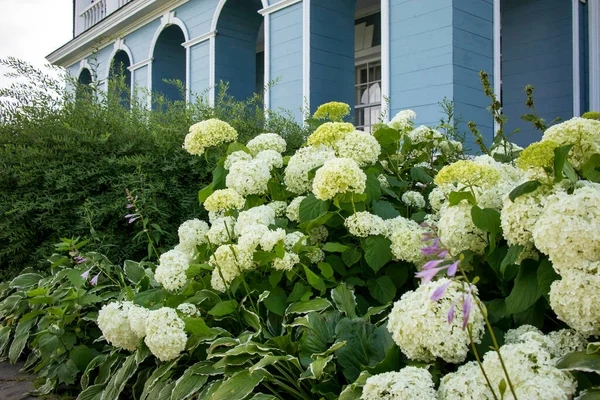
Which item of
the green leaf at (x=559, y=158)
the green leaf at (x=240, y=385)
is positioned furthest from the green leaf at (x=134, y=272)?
the green leaf at (x=559, y=158)

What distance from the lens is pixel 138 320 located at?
167 cm

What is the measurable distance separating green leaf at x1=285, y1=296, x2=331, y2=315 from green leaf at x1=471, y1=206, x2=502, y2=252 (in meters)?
0.57

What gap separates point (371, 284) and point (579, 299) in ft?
2.81

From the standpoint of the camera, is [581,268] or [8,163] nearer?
[581,268]

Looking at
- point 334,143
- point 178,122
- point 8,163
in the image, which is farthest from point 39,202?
point 334,143

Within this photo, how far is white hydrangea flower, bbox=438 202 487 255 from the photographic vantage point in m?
1.38

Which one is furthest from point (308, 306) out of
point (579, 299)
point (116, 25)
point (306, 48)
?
point (116, 25)

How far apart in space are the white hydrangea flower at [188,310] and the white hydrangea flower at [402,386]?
0.90 metres

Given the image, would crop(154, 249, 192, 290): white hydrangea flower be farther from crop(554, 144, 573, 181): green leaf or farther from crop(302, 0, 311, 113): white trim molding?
crop(302, 0, 311, 113): white trim molding

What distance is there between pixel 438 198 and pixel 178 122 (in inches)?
94.4

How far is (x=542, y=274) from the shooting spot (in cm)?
118

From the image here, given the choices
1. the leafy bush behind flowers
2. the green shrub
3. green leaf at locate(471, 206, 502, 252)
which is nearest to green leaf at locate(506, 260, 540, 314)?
the leafy bush behind flowers

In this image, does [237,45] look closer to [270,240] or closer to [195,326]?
[270,240]

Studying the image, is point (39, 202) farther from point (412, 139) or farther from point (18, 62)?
point (412, 139)
